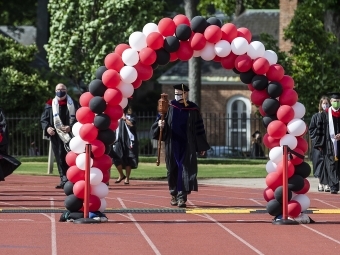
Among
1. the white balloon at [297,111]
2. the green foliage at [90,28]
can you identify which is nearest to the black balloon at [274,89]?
the white balloon at [297,111]

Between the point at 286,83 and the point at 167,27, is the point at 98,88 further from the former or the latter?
the point at 286,83

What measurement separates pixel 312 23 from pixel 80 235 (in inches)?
825

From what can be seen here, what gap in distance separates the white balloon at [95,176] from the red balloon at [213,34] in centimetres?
227

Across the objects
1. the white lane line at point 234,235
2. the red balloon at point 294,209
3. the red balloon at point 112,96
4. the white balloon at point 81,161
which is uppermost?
the red balloon at point 112,96

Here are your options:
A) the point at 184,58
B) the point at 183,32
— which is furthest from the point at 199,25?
the point at 184,58

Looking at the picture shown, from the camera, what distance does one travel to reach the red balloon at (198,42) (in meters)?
14.1

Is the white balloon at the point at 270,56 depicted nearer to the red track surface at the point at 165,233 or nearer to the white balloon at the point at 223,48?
the white balloon at the point at 223,48

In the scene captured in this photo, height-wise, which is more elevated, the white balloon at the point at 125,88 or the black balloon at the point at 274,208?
the white balloon at the point at 125,88

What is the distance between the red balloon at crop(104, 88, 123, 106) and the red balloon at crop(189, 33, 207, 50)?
1.19m

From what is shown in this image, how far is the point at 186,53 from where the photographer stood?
560 inches

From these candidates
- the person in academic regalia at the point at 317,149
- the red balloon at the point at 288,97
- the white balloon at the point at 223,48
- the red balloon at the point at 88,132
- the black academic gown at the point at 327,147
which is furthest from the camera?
the person in academic regalia at the point at 317,149

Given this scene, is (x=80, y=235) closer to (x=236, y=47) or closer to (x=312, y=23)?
(x=236, y=47)

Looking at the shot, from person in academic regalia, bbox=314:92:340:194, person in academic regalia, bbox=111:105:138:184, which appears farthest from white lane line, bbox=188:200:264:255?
person in academic regalia, bbox=111:105:138:184

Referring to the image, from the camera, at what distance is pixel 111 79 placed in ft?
45.5
